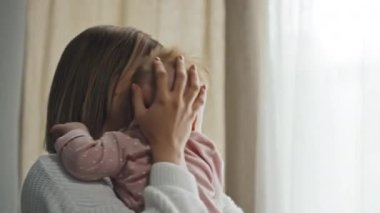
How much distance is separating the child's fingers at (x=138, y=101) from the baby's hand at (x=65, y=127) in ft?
0.31

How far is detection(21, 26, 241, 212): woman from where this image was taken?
0.97 meters

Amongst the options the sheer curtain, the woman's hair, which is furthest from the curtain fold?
the woman's hair

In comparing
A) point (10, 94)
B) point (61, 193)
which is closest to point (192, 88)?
point (61, 193)

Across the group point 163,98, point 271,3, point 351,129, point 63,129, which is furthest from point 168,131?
point 271,3

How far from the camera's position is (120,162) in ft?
3.35

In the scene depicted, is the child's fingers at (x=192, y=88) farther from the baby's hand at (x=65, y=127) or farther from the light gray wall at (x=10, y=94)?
the light gray wall at (x=10, y=94)

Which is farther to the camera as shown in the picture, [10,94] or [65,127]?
[10,94]

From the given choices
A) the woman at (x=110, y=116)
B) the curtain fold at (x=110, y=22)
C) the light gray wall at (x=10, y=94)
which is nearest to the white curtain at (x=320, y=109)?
the curtain fold at (x=110, y=22)

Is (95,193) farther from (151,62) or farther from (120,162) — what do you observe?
(151,62)

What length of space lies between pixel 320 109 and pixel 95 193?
Answer: 107 cm

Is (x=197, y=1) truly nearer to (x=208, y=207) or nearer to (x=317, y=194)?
(x=317, y=194)

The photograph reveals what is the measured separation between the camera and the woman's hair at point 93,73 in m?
1.10

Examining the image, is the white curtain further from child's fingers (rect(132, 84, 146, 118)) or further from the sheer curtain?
child's fingers (rect(132, 84, 146, 118))

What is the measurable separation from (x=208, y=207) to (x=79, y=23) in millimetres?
1209
